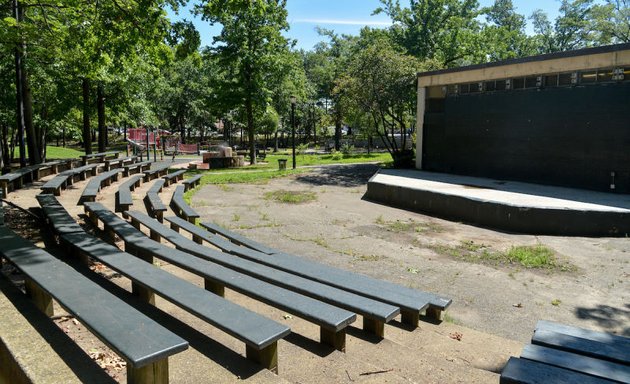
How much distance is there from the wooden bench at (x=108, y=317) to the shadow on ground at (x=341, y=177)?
56.4 feet

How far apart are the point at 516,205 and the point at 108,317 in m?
11.3

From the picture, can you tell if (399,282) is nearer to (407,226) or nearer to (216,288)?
(216,288)

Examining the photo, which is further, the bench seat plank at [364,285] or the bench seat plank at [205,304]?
the bench seat plank at [364,285]

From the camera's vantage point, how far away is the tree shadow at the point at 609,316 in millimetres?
5805

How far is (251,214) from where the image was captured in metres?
13.2

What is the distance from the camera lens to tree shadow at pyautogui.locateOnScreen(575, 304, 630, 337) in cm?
580

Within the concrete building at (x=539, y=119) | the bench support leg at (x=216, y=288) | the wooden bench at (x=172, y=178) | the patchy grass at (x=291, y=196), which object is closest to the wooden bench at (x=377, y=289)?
the bench support leg at (x=216, y=288)

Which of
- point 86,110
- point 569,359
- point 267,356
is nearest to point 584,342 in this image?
point 569,359

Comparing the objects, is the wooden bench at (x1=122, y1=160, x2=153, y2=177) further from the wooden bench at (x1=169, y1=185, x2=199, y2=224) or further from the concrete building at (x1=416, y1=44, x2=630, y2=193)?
the concrete building at (x1=416, y1=44, x2=630, y2=193)

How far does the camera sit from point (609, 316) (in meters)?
6.12

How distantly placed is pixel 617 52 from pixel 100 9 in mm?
15741

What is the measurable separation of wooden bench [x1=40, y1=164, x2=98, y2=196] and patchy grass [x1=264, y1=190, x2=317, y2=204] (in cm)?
637

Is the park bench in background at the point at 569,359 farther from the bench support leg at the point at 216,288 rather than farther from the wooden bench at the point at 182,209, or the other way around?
the wooden bench at the point at 182,209

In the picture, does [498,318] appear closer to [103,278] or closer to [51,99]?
[103,278]
